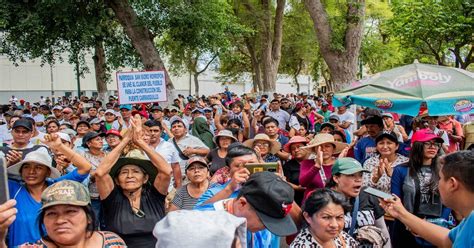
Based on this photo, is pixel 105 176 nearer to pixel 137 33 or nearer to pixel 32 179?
pixel 32 179

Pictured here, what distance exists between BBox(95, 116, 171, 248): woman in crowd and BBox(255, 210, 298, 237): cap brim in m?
1.57

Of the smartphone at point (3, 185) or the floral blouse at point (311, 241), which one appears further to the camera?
the floral blouse at point (311, 241)

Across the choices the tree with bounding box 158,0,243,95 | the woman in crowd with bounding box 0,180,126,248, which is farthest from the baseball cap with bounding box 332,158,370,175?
the tree with bounding box 158,0,243,95

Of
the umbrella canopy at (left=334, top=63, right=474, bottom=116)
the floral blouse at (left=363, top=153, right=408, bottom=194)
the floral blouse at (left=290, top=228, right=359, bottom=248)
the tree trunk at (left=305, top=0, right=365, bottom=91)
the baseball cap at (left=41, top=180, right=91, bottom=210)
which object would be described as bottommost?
the floral blouse at (left=290, top=228, right=359, bottom=248)

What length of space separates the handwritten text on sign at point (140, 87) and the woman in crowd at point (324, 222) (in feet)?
20.4

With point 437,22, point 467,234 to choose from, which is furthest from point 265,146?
point 437,22

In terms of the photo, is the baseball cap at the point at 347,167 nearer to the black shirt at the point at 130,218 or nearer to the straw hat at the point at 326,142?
the straw hat at the point at 326,142

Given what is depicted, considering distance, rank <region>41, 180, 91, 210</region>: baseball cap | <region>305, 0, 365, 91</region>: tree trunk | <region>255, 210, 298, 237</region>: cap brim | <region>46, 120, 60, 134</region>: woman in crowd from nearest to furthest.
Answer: <region>255, 210, 298, 237</region>: cap brim → <region>41, 180, 91, 210</region>: baseball cap → <region>46, 120, 60, 134</region>: woman in crowd → <region>305, 0, 365, 91</region>: tree trunk

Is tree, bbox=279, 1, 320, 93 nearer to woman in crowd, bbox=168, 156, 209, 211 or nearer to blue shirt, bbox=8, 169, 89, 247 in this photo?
woman in crowd, bbox=168, 156, 209, 211

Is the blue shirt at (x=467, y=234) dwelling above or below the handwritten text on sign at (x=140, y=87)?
below

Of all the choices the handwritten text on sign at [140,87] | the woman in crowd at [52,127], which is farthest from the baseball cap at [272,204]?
the handwritten text on sign at [140,87]

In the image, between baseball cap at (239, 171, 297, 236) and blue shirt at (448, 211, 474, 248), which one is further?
baseball cap at (239, 171, 297, 236)

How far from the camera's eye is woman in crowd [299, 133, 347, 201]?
16.3 feet

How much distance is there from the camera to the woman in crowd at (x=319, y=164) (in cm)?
497
